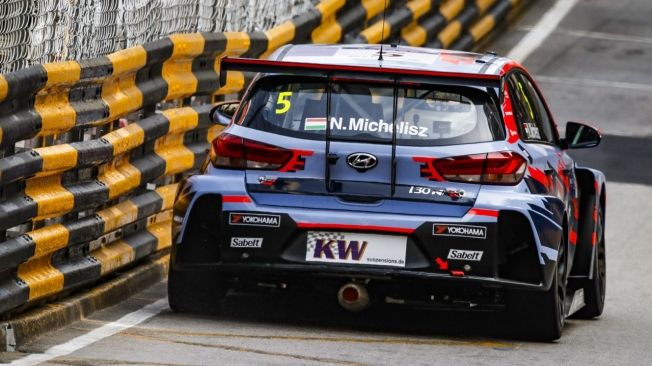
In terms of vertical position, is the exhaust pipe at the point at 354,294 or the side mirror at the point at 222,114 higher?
the side mirror at the point at 222,114

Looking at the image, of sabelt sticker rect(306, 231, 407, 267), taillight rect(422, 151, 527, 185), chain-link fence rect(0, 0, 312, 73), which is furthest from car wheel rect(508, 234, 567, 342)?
chain-link fence rect(0, 0, 312, 73)

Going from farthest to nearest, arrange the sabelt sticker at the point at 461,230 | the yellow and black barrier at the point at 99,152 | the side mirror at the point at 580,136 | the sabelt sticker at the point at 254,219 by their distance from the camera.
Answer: the side mirror at the point at 580,136, the sabelt sticker at the point at 254,219, the sabelt sticker at the point at 461,230, the yellow and black barrier at the point at 99,152

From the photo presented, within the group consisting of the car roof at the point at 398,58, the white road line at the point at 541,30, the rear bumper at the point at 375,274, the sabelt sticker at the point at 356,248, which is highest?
the car roof at the point at 398,58

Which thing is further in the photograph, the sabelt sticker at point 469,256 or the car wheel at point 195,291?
the car wheel at point 195,291

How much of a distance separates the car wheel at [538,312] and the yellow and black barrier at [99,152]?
163cm

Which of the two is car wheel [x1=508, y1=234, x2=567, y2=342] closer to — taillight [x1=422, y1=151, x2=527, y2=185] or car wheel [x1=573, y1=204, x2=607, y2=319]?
taillight [x1=422, y1=151, x2=527, y2=185]

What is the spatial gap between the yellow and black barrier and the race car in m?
0.51

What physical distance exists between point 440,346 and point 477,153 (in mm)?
948

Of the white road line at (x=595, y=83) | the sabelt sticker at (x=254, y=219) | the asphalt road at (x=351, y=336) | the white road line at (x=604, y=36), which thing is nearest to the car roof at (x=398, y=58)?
the sabelt sticker at (x=254, y=219)

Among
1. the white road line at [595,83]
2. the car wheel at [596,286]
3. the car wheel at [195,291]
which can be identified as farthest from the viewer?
the white road line at [595,83]

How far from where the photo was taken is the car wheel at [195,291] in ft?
30.0

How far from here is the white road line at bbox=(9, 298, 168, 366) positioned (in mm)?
7684

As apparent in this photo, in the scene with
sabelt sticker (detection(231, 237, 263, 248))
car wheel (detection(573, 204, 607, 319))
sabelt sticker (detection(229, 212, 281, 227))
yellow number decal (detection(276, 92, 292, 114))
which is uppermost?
yellow number decal (detection(276, 92, 292, 114))

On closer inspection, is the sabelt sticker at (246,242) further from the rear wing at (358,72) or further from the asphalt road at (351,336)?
the rear wing at (358,72)
